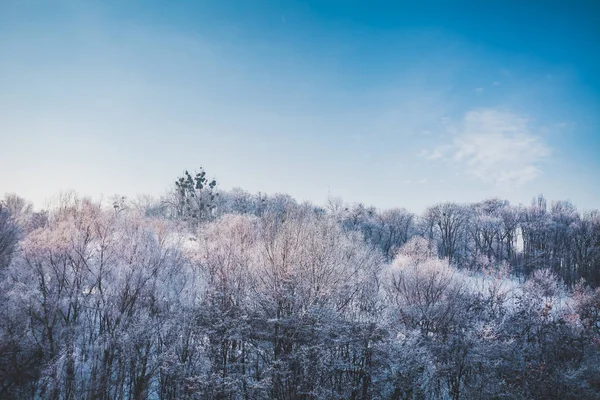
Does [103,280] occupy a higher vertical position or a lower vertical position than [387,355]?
higher

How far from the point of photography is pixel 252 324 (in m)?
19.2

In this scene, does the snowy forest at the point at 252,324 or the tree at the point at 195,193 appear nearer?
the snowy forest at the point at 252,324

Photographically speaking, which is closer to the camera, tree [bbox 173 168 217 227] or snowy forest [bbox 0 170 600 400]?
snowy forest [bbox 0 170 600 400]

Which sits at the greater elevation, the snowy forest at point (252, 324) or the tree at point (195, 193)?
the tree at point (195, 193)

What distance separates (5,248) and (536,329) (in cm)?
3968

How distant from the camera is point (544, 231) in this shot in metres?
53.5

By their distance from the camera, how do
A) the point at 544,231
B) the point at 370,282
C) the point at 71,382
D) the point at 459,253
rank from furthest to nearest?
the point at 459,253 → the point at 544,231 → the point at 370,282 → the point at 71,382

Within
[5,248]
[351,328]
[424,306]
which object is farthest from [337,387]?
[5,248]

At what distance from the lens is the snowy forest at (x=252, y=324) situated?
17938mm

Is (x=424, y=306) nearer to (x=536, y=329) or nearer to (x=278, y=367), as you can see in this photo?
(x=536, y=329)

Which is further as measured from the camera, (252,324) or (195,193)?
(195,193)

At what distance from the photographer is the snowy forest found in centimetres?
1794

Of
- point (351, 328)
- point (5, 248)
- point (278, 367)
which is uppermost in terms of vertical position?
point (5, 248)

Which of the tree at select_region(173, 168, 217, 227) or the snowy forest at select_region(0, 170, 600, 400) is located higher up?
the tree at select_region(173, 168, 217, 227)
